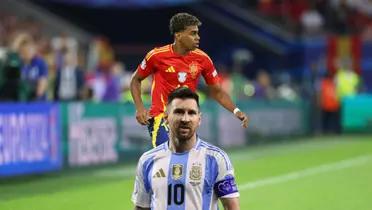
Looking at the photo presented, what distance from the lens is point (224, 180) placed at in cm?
615

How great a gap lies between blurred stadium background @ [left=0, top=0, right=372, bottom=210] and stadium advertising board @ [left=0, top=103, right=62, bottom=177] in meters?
0.02

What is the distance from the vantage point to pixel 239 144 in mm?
22188

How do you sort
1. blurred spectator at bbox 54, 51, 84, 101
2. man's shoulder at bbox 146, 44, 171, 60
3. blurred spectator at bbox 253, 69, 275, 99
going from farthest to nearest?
1. blurred spectator at bbox 253, 69, 275, 99
2. blurred spectator at bbox 54, 51, 84, 101
3. man's shoulder at bbox 146, 44, 171, 60

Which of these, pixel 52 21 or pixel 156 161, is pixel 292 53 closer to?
pixel 52 21

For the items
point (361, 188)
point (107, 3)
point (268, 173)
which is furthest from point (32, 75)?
point (107, 3)

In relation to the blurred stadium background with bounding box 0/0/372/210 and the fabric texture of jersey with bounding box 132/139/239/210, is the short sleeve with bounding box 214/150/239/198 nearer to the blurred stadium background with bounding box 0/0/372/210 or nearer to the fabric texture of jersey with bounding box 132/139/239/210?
the fabric texture of jersey with bounding box 132/139/239/210

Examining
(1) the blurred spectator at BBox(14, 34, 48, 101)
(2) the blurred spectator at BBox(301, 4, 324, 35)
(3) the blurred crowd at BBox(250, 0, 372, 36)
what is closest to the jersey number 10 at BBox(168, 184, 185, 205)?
(1) the blurred spectator at BBox(14, 34, 48, 101)

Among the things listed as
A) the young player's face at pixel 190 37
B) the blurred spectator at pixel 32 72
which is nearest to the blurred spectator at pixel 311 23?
the blurred spectator at pixel 32 72

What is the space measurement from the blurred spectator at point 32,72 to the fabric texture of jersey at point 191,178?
9.55 metres

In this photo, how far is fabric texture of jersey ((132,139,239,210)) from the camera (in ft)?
20.1

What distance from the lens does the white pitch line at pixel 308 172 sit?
558 inches

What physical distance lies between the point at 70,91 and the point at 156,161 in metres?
11.4

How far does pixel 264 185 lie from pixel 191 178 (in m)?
7.99

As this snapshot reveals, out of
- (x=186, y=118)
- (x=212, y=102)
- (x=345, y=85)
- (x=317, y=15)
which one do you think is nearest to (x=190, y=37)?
(x=186, y=118)
